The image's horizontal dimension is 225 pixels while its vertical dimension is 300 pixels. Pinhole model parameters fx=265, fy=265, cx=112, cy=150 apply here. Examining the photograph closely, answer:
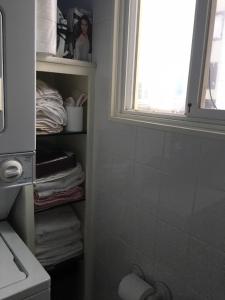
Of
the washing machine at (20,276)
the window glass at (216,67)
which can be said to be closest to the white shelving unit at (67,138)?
the washing machine at (20,276)

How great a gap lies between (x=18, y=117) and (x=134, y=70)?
2.48 ft

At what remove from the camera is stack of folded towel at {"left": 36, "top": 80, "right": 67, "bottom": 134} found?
4.84ft

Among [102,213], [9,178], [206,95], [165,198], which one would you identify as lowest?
[102,213]

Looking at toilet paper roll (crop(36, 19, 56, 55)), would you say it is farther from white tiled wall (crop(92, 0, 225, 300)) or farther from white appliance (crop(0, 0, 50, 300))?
white tiled wall (crop(92, 0, 225, 300))

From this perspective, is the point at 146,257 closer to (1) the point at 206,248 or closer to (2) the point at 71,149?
(1) the point at 206,248

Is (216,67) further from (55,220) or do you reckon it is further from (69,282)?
(69,282)

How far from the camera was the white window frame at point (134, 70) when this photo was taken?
110 centimetres

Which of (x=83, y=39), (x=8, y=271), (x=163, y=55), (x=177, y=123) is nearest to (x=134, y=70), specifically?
(x=163, y=55)

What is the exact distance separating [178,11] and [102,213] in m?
1.24

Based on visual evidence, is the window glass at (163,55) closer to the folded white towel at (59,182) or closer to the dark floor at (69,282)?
the folded white towel at (59,182)

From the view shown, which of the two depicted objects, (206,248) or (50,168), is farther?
(50,168)

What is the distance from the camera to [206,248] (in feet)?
3.69

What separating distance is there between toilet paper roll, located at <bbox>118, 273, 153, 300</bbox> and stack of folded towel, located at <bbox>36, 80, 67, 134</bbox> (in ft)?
3.02

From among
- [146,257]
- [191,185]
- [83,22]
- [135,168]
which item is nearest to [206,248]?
[191,185]
